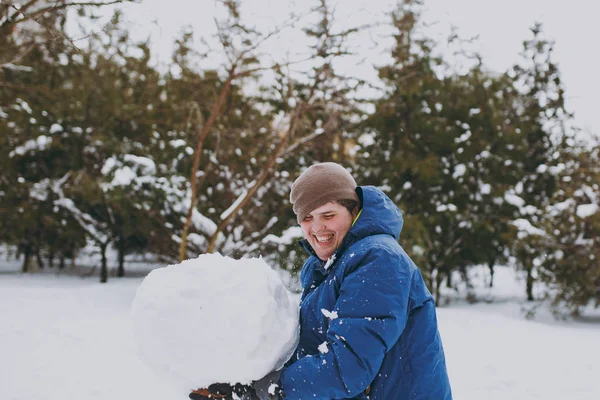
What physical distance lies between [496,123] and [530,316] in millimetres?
4651

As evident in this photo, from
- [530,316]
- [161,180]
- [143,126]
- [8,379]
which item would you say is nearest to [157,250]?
[161,180]

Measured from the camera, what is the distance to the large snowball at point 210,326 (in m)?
1.32

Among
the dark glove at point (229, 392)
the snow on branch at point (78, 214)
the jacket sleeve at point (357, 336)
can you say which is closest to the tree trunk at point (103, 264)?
the snow on branch at point (78, 214)

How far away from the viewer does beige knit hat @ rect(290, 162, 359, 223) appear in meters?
1.52

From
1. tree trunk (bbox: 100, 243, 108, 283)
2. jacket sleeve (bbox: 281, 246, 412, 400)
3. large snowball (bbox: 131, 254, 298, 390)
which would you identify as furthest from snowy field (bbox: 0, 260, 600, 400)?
jacket sleeve (bbox: 281, 246, 412, 400)

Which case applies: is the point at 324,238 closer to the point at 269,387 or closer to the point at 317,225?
the point at 317,225

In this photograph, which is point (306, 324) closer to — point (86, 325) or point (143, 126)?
point (86, 325)

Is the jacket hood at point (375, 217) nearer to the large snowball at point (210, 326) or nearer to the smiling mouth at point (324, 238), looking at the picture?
the smiling mouth at point (324, 238)

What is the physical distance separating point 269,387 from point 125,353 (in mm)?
4969

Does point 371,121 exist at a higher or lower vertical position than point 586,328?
higher

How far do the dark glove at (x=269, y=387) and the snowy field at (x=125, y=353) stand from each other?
213 cm

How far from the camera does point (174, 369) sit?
136cm

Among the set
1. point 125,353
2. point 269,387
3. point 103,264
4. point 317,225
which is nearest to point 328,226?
point 317,225

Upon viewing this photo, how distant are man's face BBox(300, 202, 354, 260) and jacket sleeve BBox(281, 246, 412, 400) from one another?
25cm
